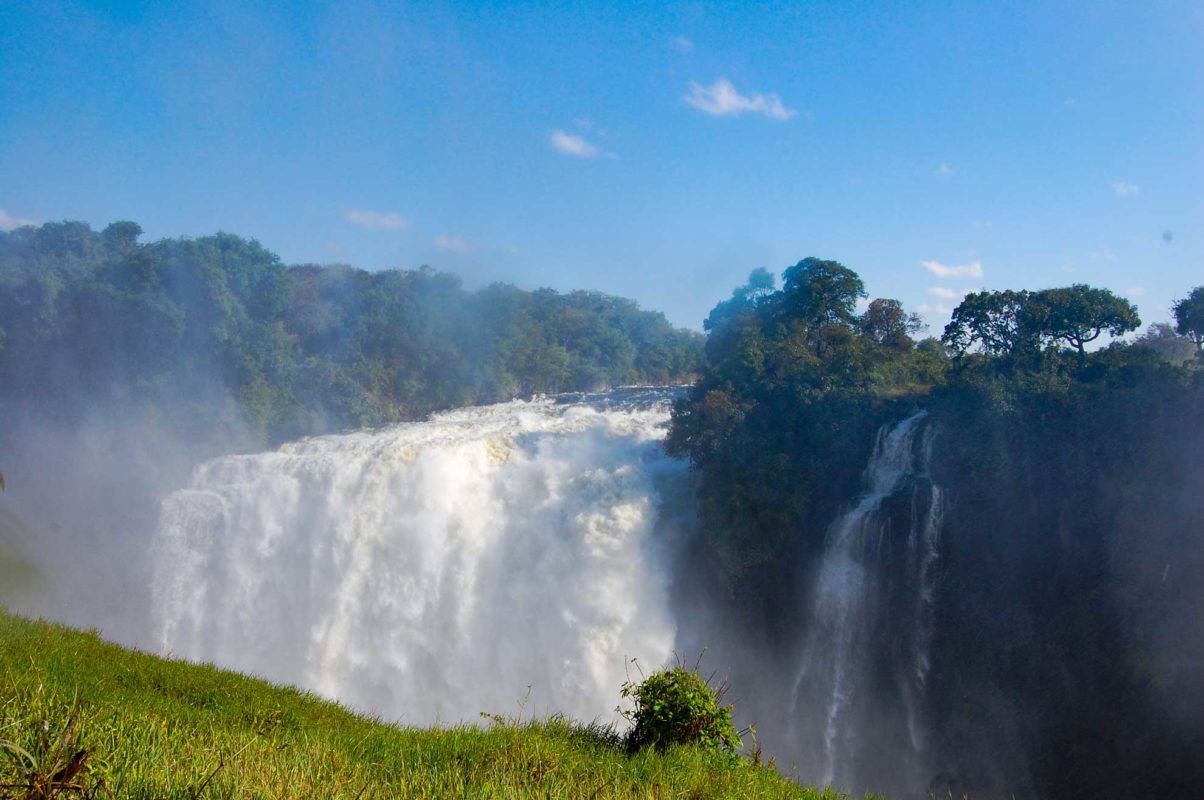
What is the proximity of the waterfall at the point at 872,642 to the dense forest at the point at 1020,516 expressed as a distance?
234 millimetres

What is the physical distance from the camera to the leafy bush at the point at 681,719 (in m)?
6.14

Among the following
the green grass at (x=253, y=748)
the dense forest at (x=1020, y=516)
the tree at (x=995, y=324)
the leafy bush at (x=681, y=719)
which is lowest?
the green grass at (x=253, y=748)

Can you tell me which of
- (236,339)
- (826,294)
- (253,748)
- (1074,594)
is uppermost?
(826,294)

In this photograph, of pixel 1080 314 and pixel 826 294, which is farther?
pixel 826 294

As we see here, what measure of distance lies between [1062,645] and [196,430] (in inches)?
899

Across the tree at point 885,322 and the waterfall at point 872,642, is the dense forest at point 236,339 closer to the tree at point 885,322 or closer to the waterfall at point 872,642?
the tree at point 885,322

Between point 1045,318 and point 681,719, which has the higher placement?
point 1045,318

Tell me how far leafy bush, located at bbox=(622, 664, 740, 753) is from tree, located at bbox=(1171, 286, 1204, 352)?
13.6m

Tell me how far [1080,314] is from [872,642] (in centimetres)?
726

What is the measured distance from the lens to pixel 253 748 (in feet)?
15.2

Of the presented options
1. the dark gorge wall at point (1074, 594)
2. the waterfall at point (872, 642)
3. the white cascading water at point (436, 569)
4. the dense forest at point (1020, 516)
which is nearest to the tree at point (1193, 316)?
the dense forest at point (1020, 516)

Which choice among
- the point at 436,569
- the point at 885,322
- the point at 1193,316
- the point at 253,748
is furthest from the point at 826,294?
the point at 253,748

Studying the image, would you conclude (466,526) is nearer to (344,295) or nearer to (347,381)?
(347,381)

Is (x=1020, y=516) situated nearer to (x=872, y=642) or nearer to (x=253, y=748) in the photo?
(x=872, y=642)
